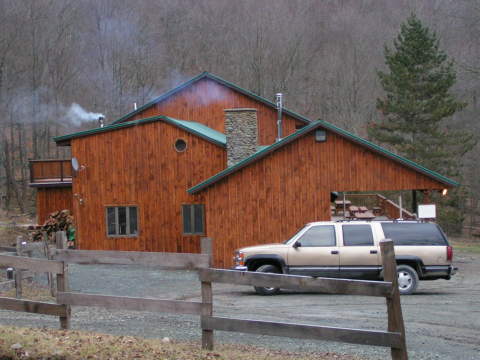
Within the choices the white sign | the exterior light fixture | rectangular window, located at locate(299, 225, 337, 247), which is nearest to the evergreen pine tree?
the exterior light fixture

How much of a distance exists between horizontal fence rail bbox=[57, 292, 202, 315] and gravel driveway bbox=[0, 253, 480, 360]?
6.09 feet

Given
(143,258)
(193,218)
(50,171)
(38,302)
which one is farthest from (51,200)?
(143,258)

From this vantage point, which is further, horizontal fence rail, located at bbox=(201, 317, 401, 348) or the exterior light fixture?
the exterior light fixture

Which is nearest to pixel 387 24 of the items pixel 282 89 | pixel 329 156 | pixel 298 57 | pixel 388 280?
Answer: pixel 298 57

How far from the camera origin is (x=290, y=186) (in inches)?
861

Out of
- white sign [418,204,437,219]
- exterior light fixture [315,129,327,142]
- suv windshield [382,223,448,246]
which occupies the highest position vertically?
exterior light fixture [315,129,327,142]

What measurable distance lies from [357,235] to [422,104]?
30.1 metres

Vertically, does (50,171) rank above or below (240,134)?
below

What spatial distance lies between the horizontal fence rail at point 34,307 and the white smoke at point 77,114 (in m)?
39.9

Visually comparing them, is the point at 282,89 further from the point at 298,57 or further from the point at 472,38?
the point at 472,38

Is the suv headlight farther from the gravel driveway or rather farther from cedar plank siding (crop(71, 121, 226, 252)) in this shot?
cedar plank siding (crop(71, 121, 226, 252))

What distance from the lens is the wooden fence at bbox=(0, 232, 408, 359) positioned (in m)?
6.91

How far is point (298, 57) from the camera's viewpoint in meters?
61.2

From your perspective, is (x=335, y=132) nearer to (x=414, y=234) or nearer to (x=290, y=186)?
(x=290, y=186)
